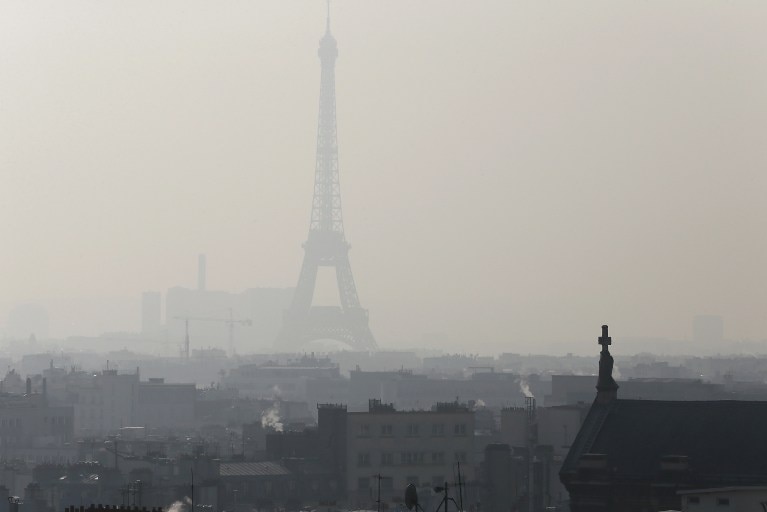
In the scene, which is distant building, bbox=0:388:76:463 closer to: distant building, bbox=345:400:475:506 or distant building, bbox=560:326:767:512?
distant building, bbox=345:400:475:506

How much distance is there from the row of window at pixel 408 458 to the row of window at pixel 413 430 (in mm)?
838

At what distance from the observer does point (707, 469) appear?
70000 millimetres

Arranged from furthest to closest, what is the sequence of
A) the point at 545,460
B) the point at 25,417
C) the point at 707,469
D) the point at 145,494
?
1. the point at 25,417
2. the point at 545,460
3. the point at 145,494
4. the point at 707,469

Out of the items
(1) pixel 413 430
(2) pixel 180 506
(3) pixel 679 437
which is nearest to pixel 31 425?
(1) pixel 413 430

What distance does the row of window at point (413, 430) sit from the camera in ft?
351

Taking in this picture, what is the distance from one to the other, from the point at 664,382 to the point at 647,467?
114230mm

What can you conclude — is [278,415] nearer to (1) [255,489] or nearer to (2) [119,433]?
(2) [119,433]

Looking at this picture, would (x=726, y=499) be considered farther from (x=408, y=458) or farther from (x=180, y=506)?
(x=408, y=458)

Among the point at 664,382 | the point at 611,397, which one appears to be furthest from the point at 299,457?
the point at 664,382

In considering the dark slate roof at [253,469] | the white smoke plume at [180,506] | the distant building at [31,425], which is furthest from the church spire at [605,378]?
the distant building at [31,425]

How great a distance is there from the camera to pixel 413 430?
10856 centimetres

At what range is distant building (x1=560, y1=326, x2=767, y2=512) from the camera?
2746 inches

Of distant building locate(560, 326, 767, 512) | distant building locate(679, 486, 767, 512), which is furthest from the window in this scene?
distant building locate(679, 486, 767, 512)

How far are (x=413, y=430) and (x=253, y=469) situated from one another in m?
9.03
